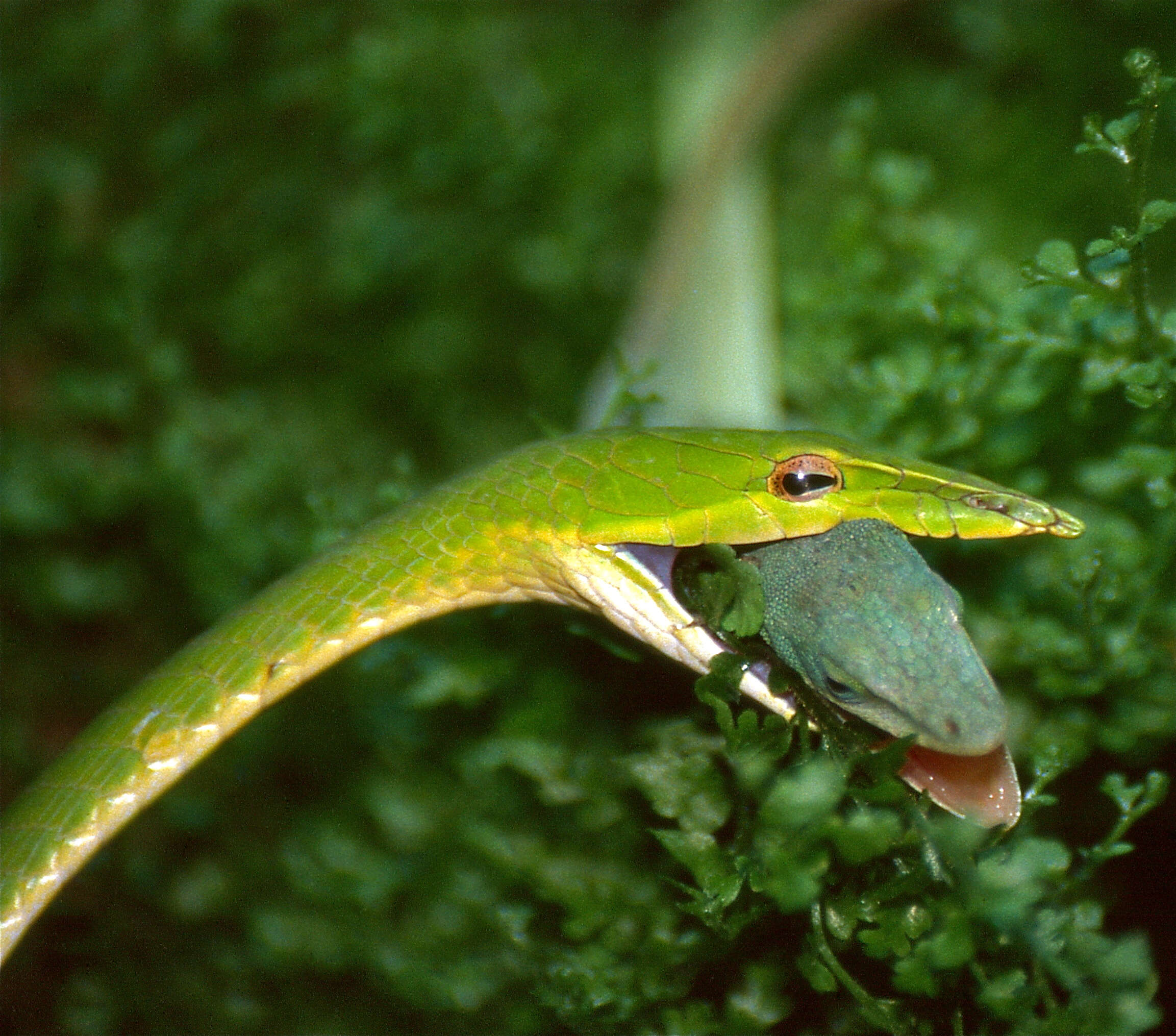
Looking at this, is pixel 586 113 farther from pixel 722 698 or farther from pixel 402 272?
pixel 722 698

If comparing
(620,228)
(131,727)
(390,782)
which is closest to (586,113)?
(620,228)

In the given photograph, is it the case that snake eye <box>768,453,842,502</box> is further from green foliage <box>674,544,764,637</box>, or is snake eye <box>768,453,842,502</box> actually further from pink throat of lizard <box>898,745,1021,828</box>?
pink throat of lizard <box>898,745,1021,828</box>

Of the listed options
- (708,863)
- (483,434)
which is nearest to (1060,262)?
(708,863)

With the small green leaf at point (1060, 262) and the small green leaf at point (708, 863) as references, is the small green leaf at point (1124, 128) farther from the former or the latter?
the small green leaf at point (708, 863)

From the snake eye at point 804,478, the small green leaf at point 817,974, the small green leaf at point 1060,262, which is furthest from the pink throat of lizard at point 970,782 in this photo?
the small green leaf at point 1060,262

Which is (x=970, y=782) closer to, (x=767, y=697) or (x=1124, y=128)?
(x=767, y=697)

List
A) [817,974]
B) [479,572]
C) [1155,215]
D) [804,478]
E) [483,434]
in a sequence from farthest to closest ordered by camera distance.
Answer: [483,434], [479,572], [804,478], [1155,215], [817,974]
